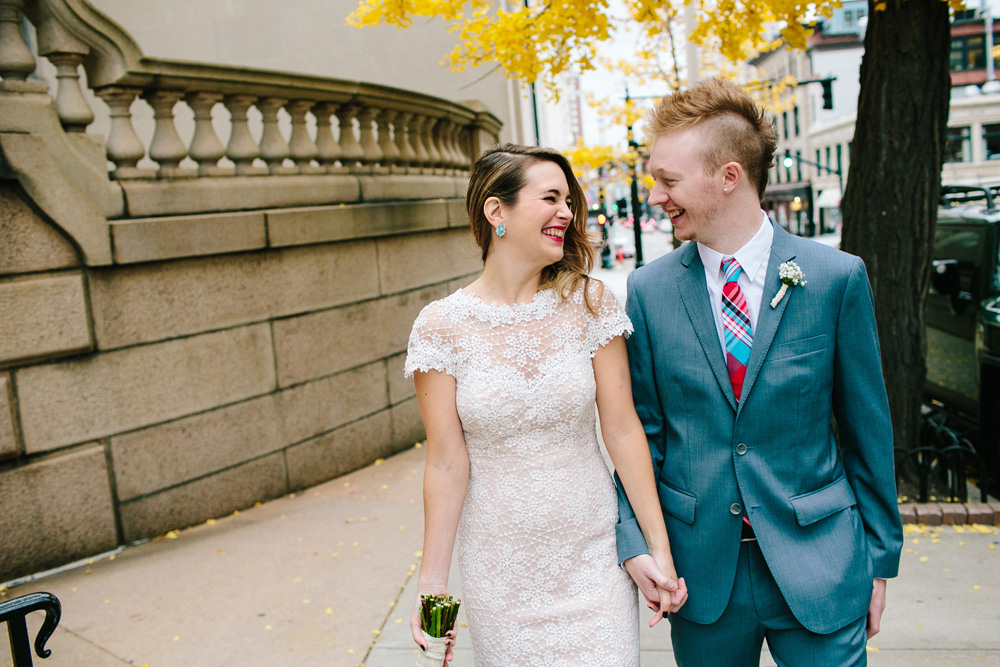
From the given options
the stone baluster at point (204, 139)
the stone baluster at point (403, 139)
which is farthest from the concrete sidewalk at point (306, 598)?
the stone baluster at point (403, 139)

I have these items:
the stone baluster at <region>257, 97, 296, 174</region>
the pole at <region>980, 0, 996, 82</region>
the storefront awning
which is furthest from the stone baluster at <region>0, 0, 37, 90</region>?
the pole at <region>980, 0, 996, 82</region>

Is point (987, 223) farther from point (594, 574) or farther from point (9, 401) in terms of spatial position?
point (9, 401)

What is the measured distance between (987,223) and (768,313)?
20.3 ft

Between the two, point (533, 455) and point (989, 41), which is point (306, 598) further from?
point (989, 41)

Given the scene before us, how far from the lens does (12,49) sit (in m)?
4.82

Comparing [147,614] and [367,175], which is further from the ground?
[367,175]

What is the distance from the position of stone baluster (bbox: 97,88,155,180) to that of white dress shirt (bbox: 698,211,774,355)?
4344 millimetres

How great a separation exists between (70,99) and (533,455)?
4224mm

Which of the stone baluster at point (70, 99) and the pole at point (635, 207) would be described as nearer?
the stone baluster at point (70, 99)

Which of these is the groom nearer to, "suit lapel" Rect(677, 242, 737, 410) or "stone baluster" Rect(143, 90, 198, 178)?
"suit lapel" Rect(677, 242, 737, 410)

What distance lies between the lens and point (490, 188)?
2652mm

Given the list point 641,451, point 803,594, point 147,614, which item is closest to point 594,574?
point 641,451

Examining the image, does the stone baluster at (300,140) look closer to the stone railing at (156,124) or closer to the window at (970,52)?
the stone railing at (156,124)

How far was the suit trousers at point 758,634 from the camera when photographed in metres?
2.26
